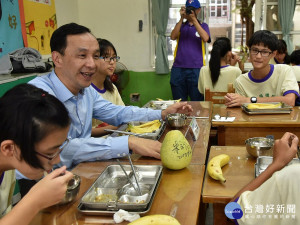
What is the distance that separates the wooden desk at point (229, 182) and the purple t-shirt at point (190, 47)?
10.1ft

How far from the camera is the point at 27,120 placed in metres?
0.93

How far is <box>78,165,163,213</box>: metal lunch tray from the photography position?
40.8 inches

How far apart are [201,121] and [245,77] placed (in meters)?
0.95

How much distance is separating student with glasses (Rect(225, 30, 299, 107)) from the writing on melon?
4.57 feet

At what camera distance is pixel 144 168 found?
1362 millimetres

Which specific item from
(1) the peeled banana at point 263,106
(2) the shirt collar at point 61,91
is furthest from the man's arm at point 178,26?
(2) the shirt collar at point 61,91

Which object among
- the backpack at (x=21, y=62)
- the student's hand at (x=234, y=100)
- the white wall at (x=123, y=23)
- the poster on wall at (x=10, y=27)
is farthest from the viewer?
the white wall at (x=123, y=23)

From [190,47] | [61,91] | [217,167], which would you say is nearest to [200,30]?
[190,47]

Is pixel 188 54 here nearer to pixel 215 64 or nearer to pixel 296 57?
pixel 215 64

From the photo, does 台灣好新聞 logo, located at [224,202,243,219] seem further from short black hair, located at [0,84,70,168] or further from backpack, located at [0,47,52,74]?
backpack, located at [0,47,52,74]

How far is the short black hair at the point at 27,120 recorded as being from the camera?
0.93 m

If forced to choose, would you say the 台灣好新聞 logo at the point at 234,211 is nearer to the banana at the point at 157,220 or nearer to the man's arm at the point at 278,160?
the man's arm at the point at 278,160

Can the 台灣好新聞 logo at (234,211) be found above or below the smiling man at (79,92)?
below

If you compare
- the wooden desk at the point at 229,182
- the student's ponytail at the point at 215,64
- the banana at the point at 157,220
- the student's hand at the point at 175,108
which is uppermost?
the student's ponytail at the point at 215,64
